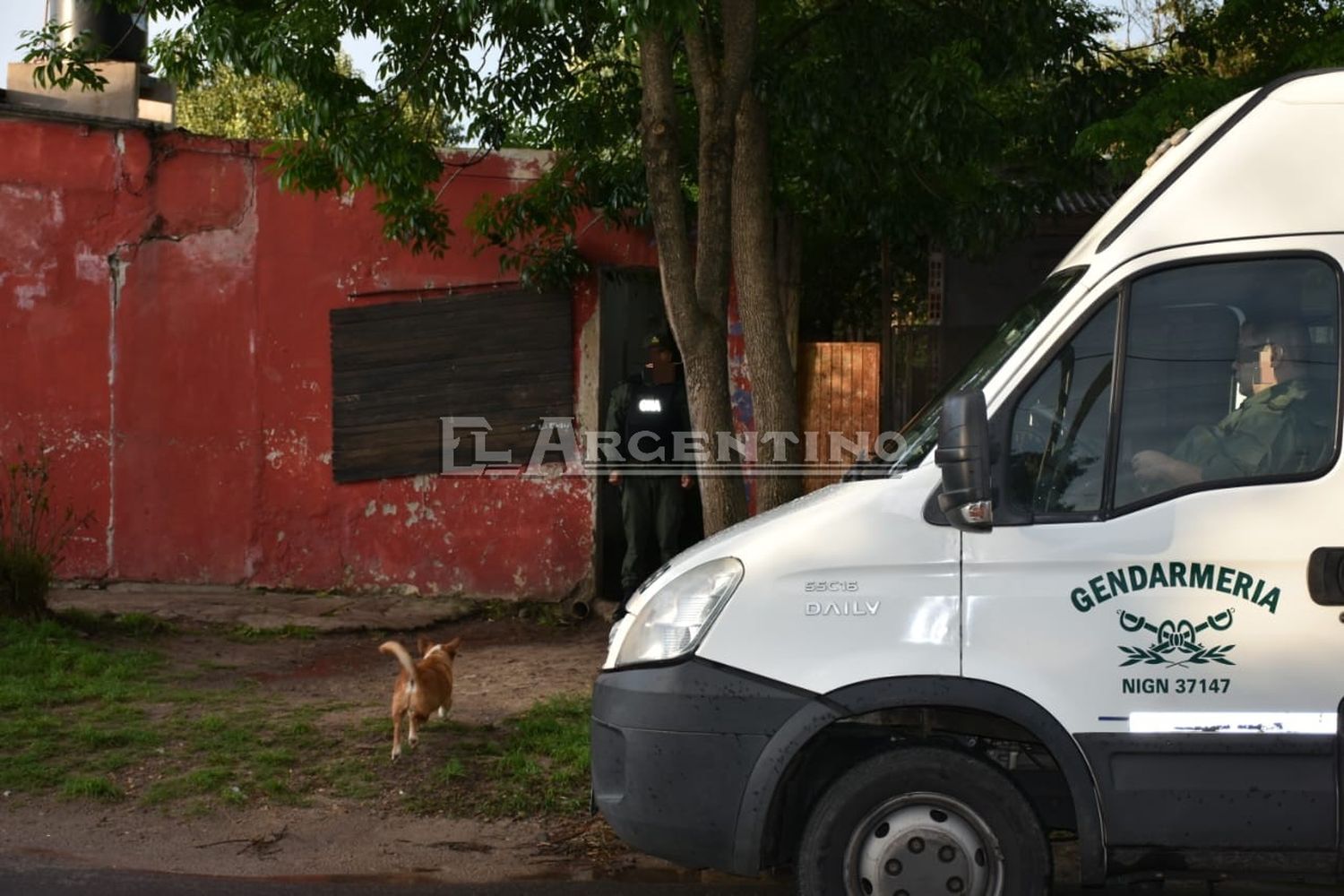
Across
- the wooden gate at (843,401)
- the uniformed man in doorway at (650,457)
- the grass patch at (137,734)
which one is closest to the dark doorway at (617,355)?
the uniformed man in doorway at (650,457)

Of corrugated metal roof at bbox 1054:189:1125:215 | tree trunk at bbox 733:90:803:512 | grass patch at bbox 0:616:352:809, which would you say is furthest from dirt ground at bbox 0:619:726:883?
corrugated metal roof at bbox 1054:189:1125:215

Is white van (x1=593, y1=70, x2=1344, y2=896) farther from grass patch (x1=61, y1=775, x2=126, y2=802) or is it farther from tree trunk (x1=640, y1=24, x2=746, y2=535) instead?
tree trunk (x1=640, y1=24, x2=746, y2=535)

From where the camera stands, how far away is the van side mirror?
3939mm

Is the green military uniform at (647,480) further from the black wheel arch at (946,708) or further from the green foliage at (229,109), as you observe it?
the green foliage at (229,109)

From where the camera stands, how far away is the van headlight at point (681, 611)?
428cm

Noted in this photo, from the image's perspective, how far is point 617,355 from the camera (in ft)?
36.1

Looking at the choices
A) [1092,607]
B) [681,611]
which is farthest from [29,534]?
[1092,607]

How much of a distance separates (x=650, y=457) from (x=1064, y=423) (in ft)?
21.4

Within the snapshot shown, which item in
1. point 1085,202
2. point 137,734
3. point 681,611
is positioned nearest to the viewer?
point 681,611

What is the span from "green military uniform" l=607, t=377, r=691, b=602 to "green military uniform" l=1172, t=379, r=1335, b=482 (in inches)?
255

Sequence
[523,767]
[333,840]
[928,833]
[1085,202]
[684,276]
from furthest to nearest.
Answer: [1085,202]
[684,276]
[523,767]
[333,840]
[928,833]

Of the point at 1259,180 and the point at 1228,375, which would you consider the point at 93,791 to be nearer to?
the point at 1228,375

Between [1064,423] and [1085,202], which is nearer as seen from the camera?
[1064,423]

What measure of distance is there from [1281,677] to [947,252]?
291 inches
